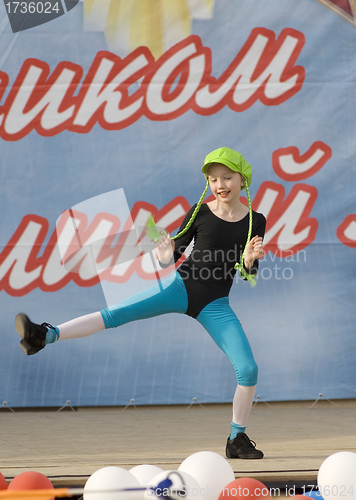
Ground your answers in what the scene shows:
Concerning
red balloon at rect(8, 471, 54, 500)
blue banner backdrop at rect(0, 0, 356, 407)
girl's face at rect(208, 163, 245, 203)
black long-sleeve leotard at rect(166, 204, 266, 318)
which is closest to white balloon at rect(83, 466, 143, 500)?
red balloon at rect(8, 471, 54, 500)

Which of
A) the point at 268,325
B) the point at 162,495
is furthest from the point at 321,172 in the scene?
the point at 162,495

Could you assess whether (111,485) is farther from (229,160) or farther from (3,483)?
(229,160)

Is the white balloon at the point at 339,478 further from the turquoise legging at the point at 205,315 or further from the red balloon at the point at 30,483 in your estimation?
the red balloon at the point at 30,483

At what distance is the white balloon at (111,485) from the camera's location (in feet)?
6.23

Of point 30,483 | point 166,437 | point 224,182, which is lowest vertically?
point 30,483

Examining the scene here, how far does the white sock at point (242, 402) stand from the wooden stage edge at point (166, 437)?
0.20m

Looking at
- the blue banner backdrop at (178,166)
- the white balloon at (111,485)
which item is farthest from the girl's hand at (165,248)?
the blue banner backdrop at (178,166)

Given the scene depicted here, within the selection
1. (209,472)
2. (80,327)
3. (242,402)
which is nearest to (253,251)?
(242,402)

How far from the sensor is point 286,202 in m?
4.11

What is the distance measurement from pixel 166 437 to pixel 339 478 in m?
1.36

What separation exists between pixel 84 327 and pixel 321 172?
2.23 meters

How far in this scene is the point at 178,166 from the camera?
4.08 m

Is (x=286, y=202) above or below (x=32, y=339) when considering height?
above

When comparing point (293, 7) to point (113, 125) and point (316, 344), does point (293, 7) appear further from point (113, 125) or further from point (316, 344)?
point (316, 344)
